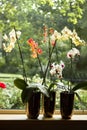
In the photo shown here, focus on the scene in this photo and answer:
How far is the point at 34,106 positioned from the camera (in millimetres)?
1629

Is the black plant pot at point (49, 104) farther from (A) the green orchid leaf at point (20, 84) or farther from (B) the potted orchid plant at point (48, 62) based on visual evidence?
(A) the green orchid leaf at point (20, 84)

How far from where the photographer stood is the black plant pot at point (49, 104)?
65.7 inches

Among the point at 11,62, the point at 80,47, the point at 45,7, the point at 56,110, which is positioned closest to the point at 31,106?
the point at 56,110

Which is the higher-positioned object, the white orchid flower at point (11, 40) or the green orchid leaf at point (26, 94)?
the white orchid flower at point (11, 40)

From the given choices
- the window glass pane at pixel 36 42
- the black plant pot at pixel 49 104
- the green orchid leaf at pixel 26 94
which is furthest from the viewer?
the window glass pane at pixel 36 42

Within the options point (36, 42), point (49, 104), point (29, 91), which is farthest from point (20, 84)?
point (36, 42)

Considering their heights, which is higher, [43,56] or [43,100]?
[43,56]

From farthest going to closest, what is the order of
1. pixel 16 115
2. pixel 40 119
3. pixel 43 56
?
pixel 43 56 → pixel 16 115 → pixel 40 119

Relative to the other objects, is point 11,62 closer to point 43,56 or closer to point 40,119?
point 43,56

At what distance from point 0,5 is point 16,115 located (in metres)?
0.76

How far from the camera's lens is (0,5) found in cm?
184
